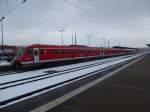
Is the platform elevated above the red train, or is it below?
below

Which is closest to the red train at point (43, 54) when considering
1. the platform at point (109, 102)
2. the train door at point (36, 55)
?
the train door at point (36, 55)

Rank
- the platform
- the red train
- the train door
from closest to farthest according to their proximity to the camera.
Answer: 1. the platform
2. the red train
3. the train door

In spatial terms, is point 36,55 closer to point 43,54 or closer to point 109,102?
point 43,54

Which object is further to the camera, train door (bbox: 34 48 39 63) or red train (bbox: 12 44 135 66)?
train door (bbox: 34 48 39 63)

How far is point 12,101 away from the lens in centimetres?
805

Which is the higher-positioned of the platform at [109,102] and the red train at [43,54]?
the red train at [43,54]

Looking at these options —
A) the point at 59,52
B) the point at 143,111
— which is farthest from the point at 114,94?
the point at 59,52

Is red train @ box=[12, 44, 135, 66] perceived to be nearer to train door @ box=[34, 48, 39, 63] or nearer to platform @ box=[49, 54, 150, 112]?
train door @ box=[34, 48, 39, 63]

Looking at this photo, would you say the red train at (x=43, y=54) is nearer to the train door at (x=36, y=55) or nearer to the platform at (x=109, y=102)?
the train door at (x=36, y=55)

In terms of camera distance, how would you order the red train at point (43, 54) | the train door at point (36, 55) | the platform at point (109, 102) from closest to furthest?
1. the platform at point (109, 102)
2. the red train at point (43, 54)
3. the train door at point (36, 55)

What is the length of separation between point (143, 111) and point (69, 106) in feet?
8.29

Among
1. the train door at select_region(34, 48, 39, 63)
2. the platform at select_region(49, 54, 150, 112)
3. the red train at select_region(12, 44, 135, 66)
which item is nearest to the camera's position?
the platform at select_region(49, 54, 150, 112)

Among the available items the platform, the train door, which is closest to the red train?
the train door

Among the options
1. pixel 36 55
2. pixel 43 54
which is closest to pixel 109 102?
pixel 36 55
